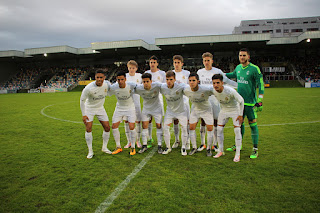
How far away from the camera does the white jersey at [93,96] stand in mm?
4633

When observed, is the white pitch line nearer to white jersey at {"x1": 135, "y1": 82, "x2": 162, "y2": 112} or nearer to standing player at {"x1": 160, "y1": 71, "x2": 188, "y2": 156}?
standing player at {"x1": 160, "y1": 71, "x2": 188, "y2": 156}

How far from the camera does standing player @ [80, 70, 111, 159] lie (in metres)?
4.62

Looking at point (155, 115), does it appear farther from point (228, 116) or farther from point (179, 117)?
point (228, 116)

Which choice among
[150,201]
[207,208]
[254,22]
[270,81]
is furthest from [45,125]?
[254,22]

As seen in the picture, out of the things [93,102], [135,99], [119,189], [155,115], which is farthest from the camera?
[135,99]

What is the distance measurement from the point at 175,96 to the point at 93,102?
1.99 meters

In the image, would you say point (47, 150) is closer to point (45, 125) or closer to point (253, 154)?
point (45, 125)

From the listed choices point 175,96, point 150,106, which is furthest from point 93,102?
point 175,96

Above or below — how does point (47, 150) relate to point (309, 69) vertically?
below

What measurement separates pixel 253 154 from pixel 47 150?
5.07 m

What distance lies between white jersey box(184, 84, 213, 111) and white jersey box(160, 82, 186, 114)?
161mm

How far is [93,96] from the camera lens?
471cm

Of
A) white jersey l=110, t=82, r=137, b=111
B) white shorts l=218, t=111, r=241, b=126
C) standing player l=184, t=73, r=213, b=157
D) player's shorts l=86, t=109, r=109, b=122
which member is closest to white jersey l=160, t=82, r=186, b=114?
standing player l=184, t=73, r=213, b=157

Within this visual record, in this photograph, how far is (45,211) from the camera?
106 inches
